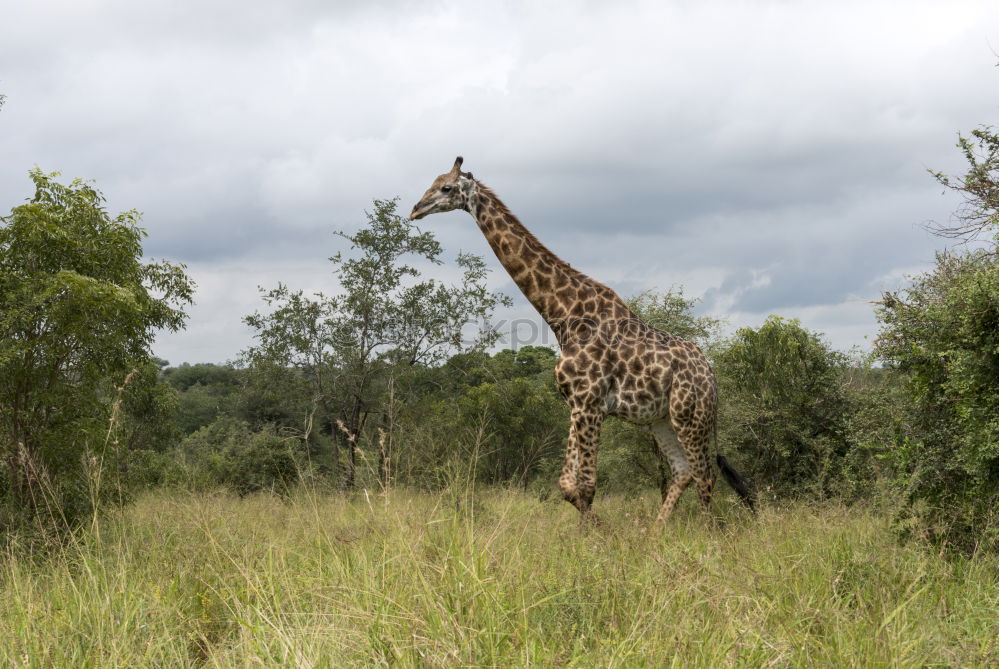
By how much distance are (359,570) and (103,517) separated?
574 cm

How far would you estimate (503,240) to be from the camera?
9.24 metres

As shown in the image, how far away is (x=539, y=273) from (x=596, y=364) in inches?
52.7

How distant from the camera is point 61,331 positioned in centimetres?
874

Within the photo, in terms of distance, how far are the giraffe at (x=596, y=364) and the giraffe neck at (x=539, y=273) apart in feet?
0.04

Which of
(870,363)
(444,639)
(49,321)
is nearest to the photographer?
(444,639)

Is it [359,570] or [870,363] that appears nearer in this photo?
[359,570]

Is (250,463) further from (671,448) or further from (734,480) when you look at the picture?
(734,480)

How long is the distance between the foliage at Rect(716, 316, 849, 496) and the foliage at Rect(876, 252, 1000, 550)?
4.50 meters

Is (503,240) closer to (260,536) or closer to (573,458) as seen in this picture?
(573,458)

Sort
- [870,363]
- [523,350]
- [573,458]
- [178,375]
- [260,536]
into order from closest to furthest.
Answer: [260,536]
[870,363]
[573,458]
[523,350]
[178,375]

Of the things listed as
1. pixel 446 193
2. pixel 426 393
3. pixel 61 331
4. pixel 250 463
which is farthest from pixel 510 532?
pixel 250 463

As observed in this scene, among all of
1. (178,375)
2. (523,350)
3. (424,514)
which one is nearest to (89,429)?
(424,514)

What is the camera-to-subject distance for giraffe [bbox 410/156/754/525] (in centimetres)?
838

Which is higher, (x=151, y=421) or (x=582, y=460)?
(x=151, y=421)
